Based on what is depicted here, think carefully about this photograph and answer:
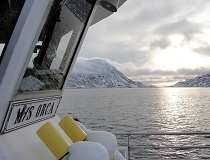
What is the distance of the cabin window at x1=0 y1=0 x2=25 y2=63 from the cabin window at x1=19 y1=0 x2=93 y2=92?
0.88 feet

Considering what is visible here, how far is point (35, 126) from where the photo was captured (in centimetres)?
270

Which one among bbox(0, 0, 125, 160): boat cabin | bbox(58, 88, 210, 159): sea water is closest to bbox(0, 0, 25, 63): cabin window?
bbox(0, 0, 125, 160): boat cabin

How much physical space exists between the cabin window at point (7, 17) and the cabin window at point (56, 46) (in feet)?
0.88

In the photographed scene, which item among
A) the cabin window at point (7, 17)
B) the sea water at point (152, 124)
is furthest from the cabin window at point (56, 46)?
the sea water at point (152, 124)

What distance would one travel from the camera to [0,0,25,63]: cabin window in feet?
7.00

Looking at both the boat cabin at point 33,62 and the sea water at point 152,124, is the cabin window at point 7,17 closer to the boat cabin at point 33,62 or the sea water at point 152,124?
the boat cabin at point 33,62

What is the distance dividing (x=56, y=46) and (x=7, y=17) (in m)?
0.79

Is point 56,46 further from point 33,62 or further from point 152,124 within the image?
point 152,124

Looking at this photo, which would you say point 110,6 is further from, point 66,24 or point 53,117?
point 53,117

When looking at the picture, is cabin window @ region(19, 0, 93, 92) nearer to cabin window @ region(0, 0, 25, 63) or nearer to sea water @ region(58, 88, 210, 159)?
cabin window @ region(0, 0, 25, 63)

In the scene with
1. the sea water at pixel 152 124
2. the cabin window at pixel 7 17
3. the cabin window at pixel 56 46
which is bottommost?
the sea water at pixel 152 124

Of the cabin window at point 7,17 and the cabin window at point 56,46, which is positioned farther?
the cabin window at point 56,46

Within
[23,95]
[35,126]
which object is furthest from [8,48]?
[35,126]

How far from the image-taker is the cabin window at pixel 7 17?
2133 mm
